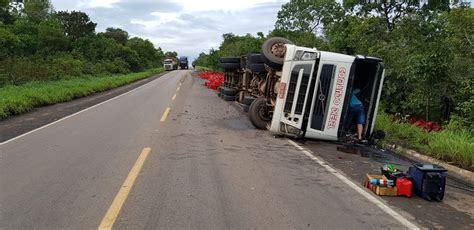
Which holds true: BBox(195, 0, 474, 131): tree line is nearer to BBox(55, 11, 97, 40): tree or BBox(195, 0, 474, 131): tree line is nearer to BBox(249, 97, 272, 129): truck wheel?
BBox(249, 97, 272, 129): truck wheel

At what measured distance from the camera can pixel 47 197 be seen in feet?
18.9

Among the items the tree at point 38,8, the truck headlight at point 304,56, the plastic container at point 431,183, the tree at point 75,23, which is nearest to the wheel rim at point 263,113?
the truck headlight at point 304,56

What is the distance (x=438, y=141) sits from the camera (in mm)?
9391

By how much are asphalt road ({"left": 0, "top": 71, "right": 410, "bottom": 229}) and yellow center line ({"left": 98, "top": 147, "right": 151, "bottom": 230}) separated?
1 centimetres

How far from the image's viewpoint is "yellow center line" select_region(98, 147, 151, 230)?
4.87 m

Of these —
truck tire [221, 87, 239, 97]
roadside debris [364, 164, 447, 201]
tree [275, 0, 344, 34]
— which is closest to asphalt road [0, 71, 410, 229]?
roadside debris [364, 164, 447, 201]

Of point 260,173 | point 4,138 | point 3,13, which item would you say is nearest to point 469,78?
point 260,173

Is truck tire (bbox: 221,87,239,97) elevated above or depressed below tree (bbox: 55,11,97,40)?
below

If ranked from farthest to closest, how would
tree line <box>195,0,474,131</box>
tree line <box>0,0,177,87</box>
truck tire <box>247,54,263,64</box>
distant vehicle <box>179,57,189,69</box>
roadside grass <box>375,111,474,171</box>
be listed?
distant vehicle <box>179,57,189,69</box> → tree line <box>0,0,177,87</box> → truck tire <box>247,54,263,64</box> → tree line <box>195,0,474,131</box> → roadside grass <box>375,111,474,171</box>

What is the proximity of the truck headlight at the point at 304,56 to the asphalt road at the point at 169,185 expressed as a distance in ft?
7.01

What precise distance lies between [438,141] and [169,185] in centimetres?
604

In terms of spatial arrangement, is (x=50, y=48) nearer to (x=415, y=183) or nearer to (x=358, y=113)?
(x=358, y=113)

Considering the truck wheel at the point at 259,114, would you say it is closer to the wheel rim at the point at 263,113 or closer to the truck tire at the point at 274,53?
the wheel rim at the point at 263,113

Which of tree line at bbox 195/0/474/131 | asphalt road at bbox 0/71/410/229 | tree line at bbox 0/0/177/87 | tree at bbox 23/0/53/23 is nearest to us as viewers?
asphalt road at bbox 0/71/410/229
